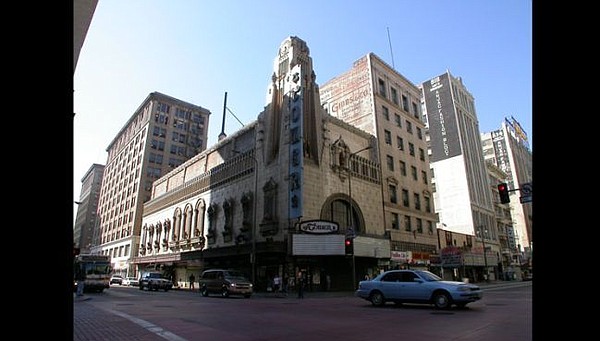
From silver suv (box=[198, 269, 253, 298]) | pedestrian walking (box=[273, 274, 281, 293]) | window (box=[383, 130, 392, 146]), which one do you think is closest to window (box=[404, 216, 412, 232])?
window (box=[383, 130, 392, 146])

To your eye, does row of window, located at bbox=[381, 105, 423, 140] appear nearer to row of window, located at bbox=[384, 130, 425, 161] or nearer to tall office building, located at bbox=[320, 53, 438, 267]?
tall office building, located at bbox=[320, 53, 438, 267]

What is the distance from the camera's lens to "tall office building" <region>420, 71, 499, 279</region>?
2413 inches

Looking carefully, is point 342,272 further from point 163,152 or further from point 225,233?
point 163,152

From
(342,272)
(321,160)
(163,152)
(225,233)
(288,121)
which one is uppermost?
(163,152)

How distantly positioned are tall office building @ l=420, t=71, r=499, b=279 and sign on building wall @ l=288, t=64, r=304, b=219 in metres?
36.7

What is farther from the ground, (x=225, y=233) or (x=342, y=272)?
(x=225, y=233)

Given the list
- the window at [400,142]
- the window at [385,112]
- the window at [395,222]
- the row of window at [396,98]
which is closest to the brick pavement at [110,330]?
the window at [395,222]

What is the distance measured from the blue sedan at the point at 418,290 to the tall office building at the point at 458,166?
46.3 metres
